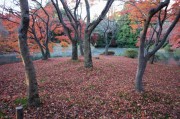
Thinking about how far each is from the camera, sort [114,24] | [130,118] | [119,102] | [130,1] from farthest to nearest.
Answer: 1. [114,24]
2. [130,1]
3. [119,102]
4. [130,118]

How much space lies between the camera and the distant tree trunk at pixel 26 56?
5.44 metres

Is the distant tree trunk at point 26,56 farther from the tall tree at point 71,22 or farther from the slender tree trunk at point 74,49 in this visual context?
the slender tree trunk at point 74,49

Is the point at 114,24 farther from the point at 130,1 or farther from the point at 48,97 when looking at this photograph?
the point at 48,97

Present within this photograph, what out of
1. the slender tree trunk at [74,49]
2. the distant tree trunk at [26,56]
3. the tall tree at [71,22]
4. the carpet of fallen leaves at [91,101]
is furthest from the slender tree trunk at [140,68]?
the slender tree trunk at [74,49]

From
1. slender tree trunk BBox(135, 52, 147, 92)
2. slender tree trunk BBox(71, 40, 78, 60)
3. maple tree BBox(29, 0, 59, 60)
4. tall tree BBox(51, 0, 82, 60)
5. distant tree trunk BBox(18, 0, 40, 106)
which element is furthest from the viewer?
maple tree BBox(29, 0, 59, 60)

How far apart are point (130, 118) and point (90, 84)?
393 cm

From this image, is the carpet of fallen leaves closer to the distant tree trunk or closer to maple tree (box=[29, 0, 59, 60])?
the distant tree trunk

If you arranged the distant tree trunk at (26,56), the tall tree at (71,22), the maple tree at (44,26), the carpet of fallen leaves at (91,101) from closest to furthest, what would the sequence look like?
the distant tree trunk at (26,56) → the carpet of fallen leaves at (91,101) → the tall tree at (71,22) → the maple tree at (44,26)

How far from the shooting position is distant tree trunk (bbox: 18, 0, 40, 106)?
214 inches

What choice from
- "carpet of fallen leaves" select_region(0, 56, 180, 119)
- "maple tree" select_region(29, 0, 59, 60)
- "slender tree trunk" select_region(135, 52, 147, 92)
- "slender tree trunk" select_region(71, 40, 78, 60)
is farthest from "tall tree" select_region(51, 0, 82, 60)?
"slender tree trunk" select_region(135, 52, 147, 92)

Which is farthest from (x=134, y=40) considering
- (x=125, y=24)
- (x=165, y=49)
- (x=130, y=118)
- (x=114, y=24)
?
(x=130, y=118)

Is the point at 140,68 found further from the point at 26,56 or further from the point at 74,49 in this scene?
the point at 74,49

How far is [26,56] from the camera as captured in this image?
5.79 m

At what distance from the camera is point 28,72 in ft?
19.4
